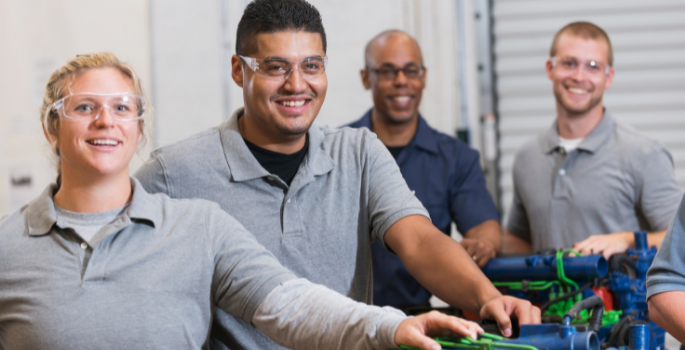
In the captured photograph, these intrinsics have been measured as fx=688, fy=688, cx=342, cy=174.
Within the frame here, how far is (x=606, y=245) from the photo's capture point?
7.52 ft

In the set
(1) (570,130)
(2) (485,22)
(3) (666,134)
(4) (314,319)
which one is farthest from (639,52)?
(4) (314,319)

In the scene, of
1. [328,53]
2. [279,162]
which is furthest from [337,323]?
[328,53]

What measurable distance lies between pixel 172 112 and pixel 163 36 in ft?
1.53

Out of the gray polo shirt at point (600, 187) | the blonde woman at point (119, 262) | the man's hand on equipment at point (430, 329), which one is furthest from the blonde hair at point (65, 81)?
the gray polo shirt at point (600, 187)

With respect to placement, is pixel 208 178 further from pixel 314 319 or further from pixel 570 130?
pixel 570 130

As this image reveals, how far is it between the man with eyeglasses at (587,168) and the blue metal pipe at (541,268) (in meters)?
0.65

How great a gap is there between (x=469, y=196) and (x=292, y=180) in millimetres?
1195

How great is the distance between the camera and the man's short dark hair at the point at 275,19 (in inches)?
75.6

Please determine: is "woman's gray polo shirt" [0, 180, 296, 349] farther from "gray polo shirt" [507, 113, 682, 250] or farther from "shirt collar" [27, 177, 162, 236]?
A: "gray polo shirt" [507, 113, 682, 250]

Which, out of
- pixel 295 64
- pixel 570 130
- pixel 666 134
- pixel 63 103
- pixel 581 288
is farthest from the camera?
pixel 666 134

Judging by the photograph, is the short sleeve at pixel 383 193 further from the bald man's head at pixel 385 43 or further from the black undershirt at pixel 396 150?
the bald man's head at pixel 385 43

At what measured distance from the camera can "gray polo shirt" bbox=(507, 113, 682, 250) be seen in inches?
107

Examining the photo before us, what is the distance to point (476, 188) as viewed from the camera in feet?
9.80

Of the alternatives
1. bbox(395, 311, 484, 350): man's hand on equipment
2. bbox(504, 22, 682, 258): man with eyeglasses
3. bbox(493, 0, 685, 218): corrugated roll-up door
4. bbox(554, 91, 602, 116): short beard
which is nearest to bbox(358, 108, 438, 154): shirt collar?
bbox(504, 22, 682, 258): man with eyeglasses
